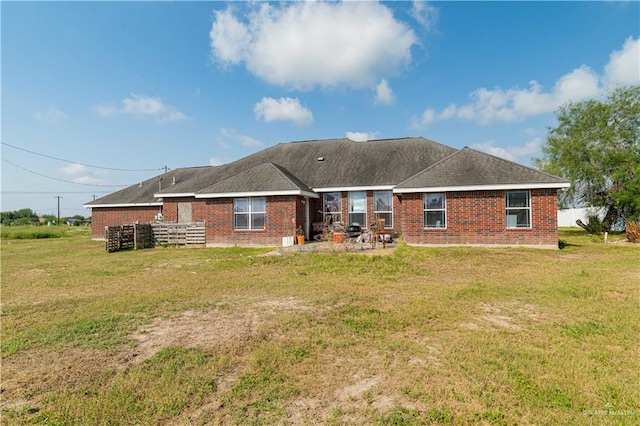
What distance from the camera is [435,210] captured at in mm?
15453

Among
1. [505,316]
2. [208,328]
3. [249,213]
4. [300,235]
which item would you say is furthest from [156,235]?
[505,316]

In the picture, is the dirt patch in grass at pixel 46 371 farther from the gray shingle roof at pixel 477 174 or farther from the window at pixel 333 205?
the window at pixel 333 205

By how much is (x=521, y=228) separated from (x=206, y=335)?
47.4 feet

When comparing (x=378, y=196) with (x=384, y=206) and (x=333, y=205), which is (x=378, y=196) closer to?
(x=384, y=206)

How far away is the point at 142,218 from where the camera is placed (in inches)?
982

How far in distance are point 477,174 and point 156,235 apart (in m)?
17.4

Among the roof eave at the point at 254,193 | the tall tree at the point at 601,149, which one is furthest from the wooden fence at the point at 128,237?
the tall tree at the point at 601,149

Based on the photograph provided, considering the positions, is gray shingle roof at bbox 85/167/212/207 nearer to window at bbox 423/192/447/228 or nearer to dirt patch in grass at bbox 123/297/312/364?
window at bbox 423/192/447/228

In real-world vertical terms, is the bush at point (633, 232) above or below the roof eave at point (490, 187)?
below

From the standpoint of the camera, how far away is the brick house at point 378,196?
14.5 m

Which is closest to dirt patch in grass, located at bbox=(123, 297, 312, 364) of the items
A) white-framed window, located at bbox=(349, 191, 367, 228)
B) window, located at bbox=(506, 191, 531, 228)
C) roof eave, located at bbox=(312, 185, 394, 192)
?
window, located at bbox=(506, 191, 531, 228)

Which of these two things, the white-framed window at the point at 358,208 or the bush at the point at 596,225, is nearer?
the white-framed window at the point at 358,208

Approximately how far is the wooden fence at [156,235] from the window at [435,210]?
11.8 metres

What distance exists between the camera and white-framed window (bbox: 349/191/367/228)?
19.2 meters
